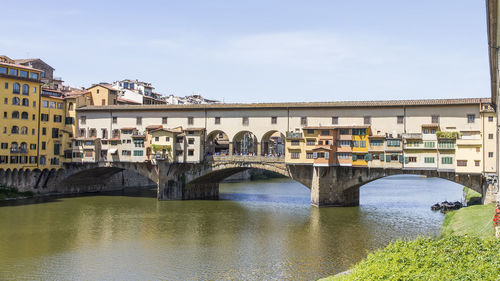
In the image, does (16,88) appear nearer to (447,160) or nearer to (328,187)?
(328,187)

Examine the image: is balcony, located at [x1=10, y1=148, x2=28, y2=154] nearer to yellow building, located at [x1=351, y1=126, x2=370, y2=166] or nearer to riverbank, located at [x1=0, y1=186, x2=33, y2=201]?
riverbank, located at [x1=0, y1=186, x2=33, y2=201]

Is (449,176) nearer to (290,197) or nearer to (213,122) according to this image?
(290,197)

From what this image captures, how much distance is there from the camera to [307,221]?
150 feet

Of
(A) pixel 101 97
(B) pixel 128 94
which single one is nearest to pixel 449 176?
(A) pixel 101 97

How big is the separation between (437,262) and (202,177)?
45.7 meters

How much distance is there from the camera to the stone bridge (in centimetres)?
5350

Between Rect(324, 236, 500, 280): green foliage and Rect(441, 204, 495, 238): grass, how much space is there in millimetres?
8871

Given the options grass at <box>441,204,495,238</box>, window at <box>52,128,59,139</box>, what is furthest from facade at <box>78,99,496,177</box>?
window at <box>52,128,59,139</box>

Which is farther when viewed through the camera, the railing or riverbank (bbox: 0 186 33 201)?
riverbank (bbox: 0 186 33 201)

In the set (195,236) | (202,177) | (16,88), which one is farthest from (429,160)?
(16,88)

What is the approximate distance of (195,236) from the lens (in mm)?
38938

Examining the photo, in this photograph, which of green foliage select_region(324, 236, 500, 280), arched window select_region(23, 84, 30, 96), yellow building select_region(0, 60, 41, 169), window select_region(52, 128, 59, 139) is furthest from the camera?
window select_region(52, 128, 59, 139)

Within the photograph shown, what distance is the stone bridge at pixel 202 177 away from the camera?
53500mm

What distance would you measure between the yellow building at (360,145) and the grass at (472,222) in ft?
39.0
